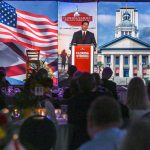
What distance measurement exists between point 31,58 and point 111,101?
9.30 metres

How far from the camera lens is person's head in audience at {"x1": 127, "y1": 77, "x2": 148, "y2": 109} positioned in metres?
4.86

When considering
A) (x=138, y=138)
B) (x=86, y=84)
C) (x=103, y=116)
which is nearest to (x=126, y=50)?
(x=86, y=84)

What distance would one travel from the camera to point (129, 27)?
12141mm

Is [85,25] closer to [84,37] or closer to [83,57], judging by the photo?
[84,37]

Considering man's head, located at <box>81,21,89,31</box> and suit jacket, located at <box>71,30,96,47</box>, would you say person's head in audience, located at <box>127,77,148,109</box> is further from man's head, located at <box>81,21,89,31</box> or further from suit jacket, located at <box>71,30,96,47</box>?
man's head, located at <box>81,21,89,31</box>

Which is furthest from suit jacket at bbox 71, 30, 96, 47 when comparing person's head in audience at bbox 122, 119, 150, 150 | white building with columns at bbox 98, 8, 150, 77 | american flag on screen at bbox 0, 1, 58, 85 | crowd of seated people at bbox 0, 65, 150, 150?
person's head in audience at bbox 122, 119, 150, 150

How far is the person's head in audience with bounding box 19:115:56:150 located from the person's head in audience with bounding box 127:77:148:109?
907 millimetres

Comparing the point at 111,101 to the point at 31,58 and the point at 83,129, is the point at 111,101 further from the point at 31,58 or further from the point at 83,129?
the point at 31,58

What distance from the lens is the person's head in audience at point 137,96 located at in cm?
486

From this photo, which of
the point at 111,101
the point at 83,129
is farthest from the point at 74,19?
the point at 111,101

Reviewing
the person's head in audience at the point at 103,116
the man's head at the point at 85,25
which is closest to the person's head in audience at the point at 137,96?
the person's head in audience at the point at 103,116

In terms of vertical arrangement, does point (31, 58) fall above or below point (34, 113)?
above

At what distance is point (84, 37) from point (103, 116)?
30.0 ft

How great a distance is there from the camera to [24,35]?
12312 mm
